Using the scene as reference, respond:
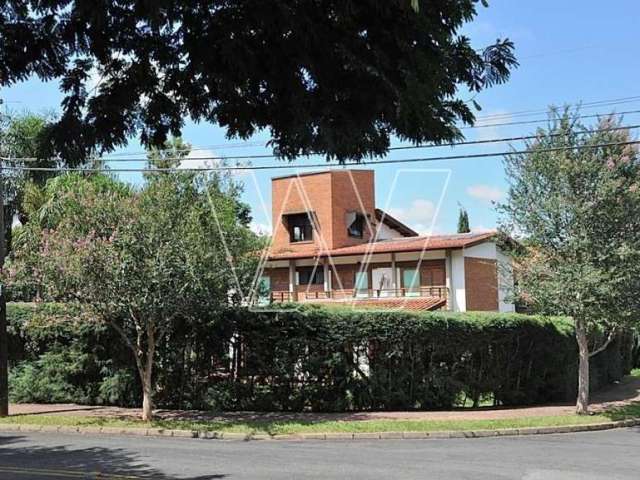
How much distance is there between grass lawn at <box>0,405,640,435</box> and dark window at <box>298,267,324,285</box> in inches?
953

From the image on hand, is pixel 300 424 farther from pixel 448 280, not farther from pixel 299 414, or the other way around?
pixel 448 280

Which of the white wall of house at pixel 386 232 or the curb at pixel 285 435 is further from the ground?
the white wall of house at pixel 386 232

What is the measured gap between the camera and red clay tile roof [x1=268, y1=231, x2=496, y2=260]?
34.6m

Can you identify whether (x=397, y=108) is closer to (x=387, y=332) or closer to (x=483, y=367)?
(x=387, y=332)

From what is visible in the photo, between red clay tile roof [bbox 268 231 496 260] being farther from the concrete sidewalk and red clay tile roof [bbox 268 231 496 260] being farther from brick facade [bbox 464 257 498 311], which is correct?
the concrete sidewalk

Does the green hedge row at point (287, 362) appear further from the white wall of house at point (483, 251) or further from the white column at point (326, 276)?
the white column at point (326, 276)

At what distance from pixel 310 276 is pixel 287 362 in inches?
895

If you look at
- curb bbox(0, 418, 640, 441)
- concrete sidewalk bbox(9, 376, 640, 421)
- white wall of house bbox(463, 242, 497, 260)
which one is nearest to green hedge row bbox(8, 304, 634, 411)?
concrete sidewalk bbox(9, 376, 640, 421)

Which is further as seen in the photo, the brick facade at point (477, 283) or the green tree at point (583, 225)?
the brick facade at point (477, 283)

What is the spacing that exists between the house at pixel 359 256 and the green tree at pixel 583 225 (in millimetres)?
14493

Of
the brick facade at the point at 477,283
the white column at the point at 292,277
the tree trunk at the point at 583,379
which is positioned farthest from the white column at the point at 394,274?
the tree trunk at the point at 583,379

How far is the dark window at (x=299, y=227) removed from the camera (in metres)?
41.8

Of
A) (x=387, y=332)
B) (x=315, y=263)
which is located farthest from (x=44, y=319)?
(x=315, y=263)

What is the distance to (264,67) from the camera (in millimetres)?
2812
